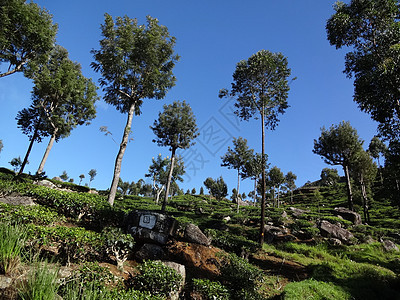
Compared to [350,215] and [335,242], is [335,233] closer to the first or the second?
[335,242]

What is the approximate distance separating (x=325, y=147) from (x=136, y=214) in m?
32.4

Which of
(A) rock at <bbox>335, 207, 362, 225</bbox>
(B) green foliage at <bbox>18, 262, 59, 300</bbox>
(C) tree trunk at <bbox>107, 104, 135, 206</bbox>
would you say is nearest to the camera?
(B) green foliage at <bbox>18, 262, 59, 300</bbox>

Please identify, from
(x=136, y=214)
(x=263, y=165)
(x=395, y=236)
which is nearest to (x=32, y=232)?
(x=136, y=214)

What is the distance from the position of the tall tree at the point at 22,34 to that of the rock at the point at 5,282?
18.4 m

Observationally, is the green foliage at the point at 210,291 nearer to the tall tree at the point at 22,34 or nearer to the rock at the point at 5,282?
the rock at the point at 5,282

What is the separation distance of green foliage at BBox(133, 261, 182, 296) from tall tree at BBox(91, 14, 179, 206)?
885 cm

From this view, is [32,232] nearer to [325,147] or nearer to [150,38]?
[150,38]

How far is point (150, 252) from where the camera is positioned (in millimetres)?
8086

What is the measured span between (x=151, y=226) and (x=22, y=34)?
1979 cm

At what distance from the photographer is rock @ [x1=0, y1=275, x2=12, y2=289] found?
3379 mm

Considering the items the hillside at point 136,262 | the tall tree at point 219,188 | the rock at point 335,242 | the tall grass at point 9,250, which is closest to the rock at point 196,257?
the hillside at point 136,262

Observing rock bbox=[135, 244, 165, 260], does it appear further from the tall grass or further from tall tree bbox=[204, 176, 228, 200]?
tall tree bbox=[204, 176, 228, 200]

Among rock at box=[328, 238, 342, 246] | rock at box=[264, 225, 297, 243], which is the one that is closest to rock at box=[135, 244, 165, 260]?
rock at box=[264, 225, 297, 243]

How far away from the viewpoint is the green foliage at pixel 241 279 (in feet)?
20.0
